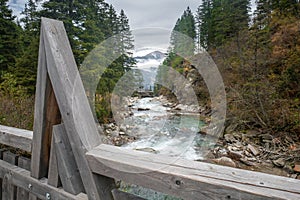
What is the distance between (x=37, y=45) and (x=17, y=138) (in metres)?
7.37

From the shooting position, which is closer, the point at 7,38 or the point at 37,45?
the point at 37,45

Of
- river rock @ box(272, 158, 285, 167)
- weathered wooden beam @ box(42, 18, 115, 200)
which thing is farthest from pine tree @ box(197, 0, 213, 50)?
river rock @ box(272, 158, 285, 167)

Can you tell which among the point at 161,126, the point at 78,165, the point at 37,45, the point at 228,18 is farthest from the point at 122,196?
the point at 228,18

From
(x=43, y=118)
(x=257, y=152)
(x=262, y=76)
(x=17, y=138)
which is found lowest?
(x=257, y=152)

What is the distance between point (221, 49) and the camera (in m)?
8.26

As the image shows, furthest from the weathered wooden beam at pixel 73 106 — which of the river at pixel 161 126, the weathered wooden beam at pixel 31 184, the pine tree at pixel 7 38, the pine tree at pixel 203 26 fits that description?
the pine tree at pixel 7 38

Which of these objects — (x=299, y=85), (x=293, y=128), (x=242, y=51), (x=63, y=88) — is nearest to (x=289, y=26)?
(x=242, y=51)

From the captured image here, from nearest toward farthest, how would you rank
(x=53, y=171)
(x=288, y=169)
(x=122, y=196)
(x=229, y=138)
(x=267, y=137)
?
(x=122, y=196) → (x=53, y=171) → (x=288, y=169) → (x=267, y=137) → (x=229, y=138)

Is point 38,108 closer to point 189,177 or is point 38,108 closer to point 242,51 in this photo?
point 189,177

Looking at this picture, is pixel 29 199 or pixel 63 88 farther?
pixel 29 199

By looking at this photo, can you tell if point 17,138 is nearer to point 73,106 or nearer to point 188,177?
point 73,106

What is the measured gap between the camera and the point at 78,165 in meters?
0.81

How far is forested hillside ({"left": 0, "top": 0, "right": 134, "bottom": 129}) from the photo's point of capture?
1.30m

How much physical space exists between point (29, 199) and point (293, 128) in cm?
654
